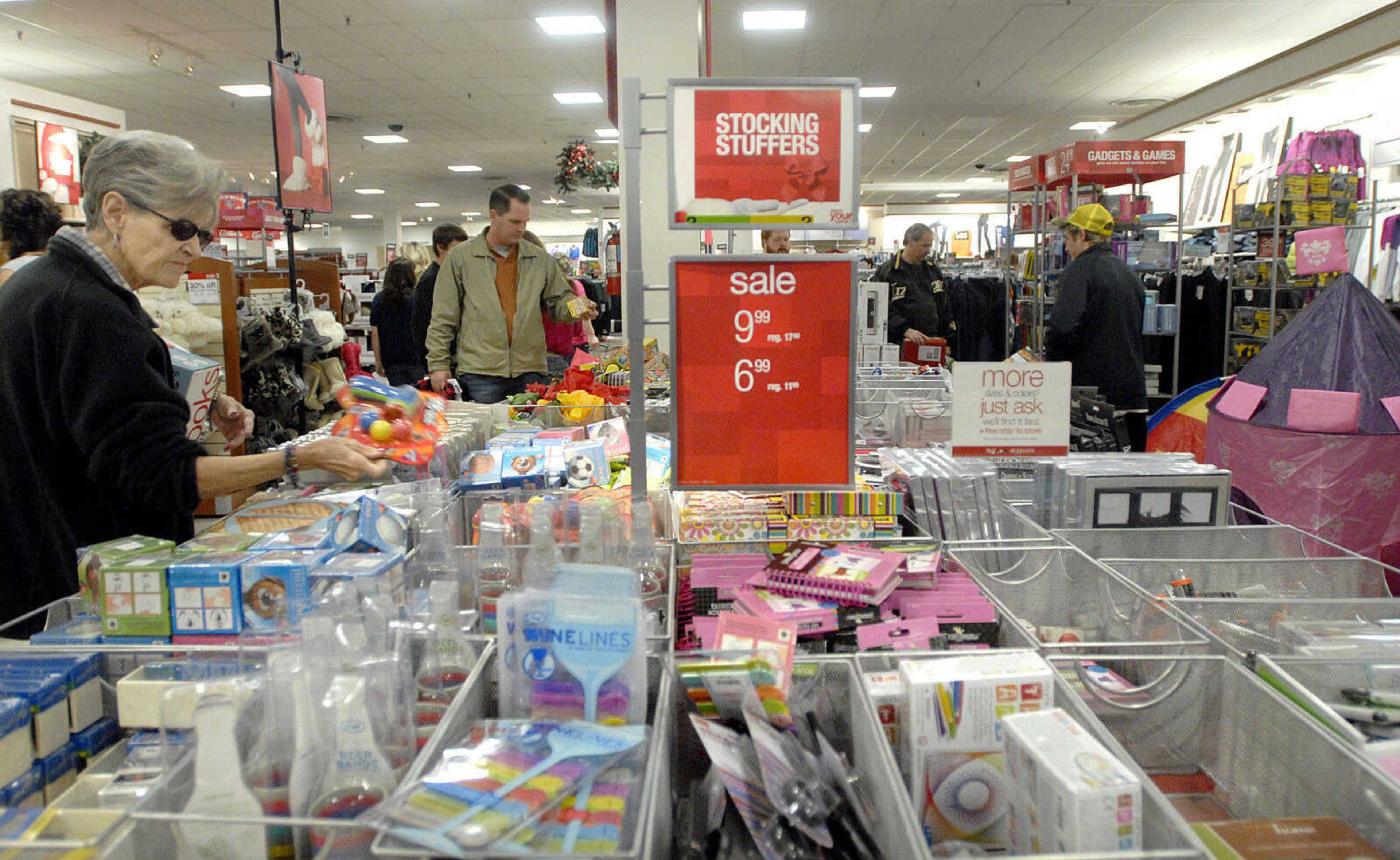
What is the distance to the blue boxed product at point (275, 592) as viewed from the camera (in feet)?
5.04

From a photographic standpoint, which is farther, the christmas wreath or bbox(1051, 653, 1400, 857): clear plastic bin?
the christmas wreath

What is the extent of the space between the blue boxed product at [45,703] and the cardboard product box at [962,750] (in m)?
1.19

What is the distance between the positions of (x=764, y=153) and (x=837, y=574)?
841 millimetres

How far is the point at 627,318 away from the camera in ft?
6.10

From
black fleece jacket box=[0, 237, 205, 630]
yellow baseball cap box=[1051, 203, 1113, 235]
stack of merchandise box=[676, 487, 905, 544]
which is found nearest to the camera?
black fleece jacket box=[0, 237, 205, 630]

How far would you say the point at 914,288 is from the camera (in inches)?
291

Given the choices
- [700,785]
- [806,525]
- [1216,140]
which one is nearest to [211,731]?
[700,785]

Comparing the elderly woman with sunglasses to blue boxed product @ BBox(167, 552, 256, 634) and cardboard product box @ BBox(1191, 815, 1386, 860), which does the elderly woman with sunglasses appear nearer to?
blue boxed product @ BBox(167, 552, 256, 634)

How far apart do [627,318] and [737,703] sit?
2.69 ft

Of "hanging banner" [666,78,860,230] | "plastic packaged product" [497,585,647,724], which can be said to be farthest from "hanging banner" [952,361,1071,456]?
"plastic packaged product" [497,585,647,724]

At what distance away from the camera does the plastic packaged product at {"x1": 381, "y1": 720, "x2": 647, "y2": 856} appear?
0.97 meters

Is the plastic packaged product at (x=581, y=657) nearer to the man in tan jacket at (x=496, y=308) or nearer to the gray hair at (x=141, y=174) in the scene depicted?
the gray hair at (x=141, y=174)

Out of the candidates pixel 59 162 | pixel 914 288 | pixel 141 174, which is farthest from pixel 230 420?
pixel 59 162

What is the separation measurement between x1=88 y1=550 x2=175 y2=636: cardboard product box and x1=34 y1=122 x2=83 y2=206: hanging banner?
10776 millimetres
